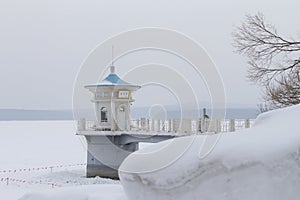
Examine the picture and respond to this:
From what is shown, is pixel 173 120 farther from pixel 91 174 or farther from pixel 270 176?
pixel 270 176

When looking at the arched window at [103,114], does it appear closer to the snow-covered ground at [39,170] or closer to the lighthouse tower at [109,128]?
the lighthouse tower at [109,128]

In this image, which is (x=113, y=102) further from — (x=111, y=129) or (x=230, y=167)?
(x=230, y=167)

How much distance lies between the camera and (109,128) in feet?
73.0

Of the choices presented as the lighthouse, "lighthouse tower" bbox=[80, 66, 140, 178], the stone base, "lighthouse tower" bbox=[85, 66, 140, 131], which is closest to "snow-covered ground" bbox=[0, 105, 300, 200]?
the lighthouse

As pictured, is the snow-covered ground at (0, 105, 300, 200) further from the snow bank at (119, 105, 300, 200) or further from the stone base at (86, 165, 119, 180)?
the stone base at (86, 165, 119, 180)

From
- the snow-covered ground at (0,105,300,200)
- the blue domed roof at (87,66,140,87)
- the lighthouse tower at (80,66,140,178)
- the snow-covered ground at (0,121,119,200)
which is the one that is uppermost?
the blue domed roof at (87,66,140,87)

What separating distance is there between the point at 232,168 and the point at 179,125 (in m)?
15.1

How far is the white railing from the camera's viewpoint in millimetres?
16656

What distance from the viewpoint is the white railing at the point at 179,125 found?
54.6ft

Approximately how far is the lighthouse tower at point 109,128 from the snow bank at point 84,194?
16417 mm

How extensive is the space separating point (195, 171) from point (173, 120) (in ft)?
55.5

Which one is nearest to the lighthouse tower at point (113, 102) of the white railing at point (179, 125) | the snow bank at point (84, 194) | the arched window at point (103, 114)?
the arched window at point (103, 114)

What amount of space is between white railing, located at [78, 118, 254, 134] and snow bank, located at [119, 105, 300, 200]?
1091cm

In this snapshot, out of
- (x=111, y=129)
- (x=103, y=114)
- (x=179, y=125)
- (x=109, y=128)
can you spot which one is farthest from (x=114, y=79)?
(x=179, y=125)
